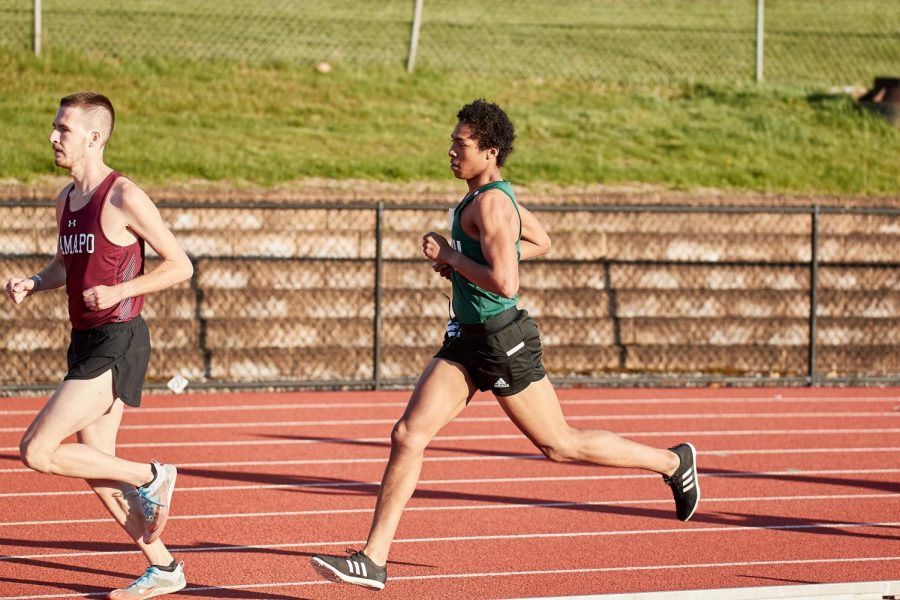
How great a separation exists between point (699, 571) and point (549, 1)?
740 inches

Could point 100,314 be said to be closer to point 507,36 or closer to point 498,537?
point 498,537

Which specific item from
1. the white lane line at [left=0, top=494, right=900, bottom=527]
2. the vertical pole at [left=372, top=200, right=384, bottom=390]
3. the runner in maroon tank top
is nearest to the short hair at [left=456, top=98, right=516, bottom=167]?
the runner in maroon tank top

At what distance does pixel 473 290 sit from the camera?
582 cm

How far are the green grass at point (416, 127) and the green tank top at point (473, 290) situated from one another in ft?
32.8

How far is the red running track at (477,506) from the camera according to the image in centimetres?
655

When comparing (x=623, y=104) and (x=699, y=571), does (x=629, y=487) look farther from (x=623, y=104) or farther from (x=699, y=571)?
(x=623, y=104)

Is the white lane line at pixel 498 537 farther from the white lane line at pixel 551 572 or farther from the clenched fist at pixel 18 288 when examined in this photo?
the clenched fist at pixel 18 288

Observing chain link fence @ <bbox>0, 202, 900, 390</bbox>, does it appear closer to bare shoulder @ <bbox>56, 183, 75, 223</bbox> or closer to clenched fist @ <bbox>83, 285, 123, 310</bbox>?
bare shoulder @ <bbox>56, 183, 75, 223</bbox>

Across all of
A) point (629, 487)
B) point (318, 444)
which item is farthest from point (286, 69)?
point (629, 487)

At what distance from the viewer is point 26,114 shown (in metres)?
17.0

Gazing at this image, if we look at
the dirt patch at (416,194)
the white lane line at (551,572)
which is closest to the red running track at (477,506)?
the white lane line at (551,572)

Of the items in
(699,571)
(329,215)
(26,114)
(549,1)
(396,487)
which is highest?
(549,1)

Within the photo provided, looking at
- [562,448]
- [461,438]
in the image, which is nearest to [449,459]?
[461,438]

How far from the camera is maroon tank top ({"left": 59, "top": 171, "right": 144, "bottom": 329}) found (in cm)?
559
